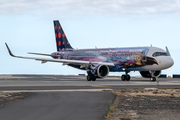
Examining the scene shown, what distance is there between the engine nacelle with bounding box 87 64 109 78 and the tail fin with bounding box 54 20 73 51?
45.5ft

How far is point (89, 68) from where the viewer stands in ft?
125

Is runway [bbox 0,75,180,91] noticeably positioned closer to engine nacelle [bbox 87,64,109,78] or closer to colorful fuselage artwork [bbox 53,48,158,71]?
engine nacelle [bbox 87,64,109,78]

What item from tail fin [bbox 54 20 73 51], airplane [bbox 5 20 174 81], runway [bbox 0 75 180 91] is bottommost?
runway [bbox 0 75 180 91]

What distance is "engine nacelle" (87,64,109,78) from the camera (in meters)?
37.0

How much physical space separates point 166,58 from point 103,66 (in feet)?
25.9

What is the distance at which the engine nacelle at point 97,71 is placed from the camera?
3700 centimetres

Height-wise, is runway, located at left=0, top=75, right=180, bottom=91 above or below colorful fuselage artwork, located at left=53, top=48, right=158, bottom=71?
below

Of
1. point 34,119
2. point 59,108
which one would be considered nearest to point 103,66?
point 59,108

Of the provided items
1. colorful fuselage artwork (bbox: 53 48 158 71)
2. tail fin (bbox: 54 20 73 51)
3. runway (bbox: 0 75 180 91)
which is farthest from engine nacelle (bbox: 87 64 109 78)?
tail fin (bbox: 54 20 73 51)

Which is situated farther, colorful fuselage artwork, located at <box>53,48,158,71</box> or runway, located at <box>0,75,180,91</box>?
colorful fuselage artwork, located at <box>53,48,158,71</box>

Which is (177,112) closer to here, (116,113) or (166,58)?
(116,113)

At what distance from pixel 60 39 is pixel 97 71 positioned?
1715cm

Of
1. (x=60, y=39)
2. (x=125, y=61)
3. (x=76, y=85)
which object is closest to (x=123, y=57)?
(x=125, y=61)

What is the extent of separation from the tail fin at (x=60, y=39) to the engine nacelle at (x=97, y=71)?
45.5ft
